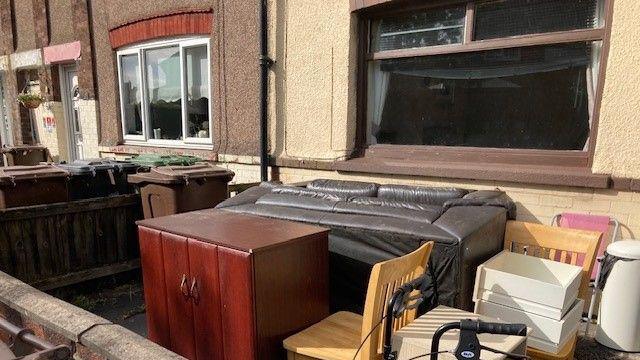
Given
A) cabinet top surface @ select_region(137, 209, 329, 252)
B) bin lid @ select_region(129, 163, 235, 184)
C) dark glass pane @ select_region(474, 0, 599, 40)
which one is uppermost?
dark glass pane @ select_region(474, 0, 599, 40)

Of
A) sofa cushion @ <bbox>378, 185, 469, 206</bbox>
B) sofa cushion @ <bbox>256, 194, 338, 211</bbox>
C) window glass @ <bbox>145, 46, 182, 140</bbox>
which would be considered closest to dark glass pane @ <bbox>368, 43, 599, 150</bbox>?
sofa cushion @ <bbox>378, 185, 469, 206</bbox>

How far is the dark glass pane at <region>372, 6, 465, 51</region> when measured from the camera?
13.9 ft

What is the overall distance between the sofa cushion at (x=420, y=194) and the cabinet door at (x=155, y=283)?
6.44 ft

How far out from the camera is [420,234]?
273 cm

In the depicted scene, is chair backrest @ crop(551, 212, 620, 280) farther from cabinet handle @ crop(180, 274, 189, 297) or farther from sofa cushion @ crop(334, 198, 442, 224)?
cabinet handle @ crop(180, 274, 189, 297)

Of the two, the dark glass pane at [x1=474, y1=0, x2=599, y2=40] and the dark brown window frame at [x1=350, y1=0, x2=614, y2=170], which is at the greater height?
the dark glass pane at [x1=474, y1=0, x2=599, y2=40]

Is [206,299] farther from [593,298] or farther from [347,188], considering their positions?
[593,298]

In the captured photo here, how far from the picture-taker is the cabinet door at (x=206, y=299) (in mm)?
2574

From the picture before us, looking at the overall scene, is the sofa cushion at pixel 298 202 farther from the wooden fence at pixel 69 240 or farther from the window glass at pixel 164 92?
the window glass at pixel 164 92

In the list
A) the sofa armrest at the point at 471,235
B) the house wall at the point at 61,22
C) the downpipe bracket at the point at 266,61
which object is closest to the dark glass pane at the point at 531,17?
the sofa armrest at the point at 471,235

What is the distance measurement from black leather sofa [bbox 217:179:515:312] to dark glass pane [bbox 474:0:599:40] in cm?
151

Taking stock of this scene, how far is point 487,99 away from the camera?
13.8 ft

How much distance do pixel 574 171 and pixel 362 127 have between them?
2.23 meters

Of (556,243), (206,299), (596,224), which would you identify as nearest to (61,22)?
(206,299)
